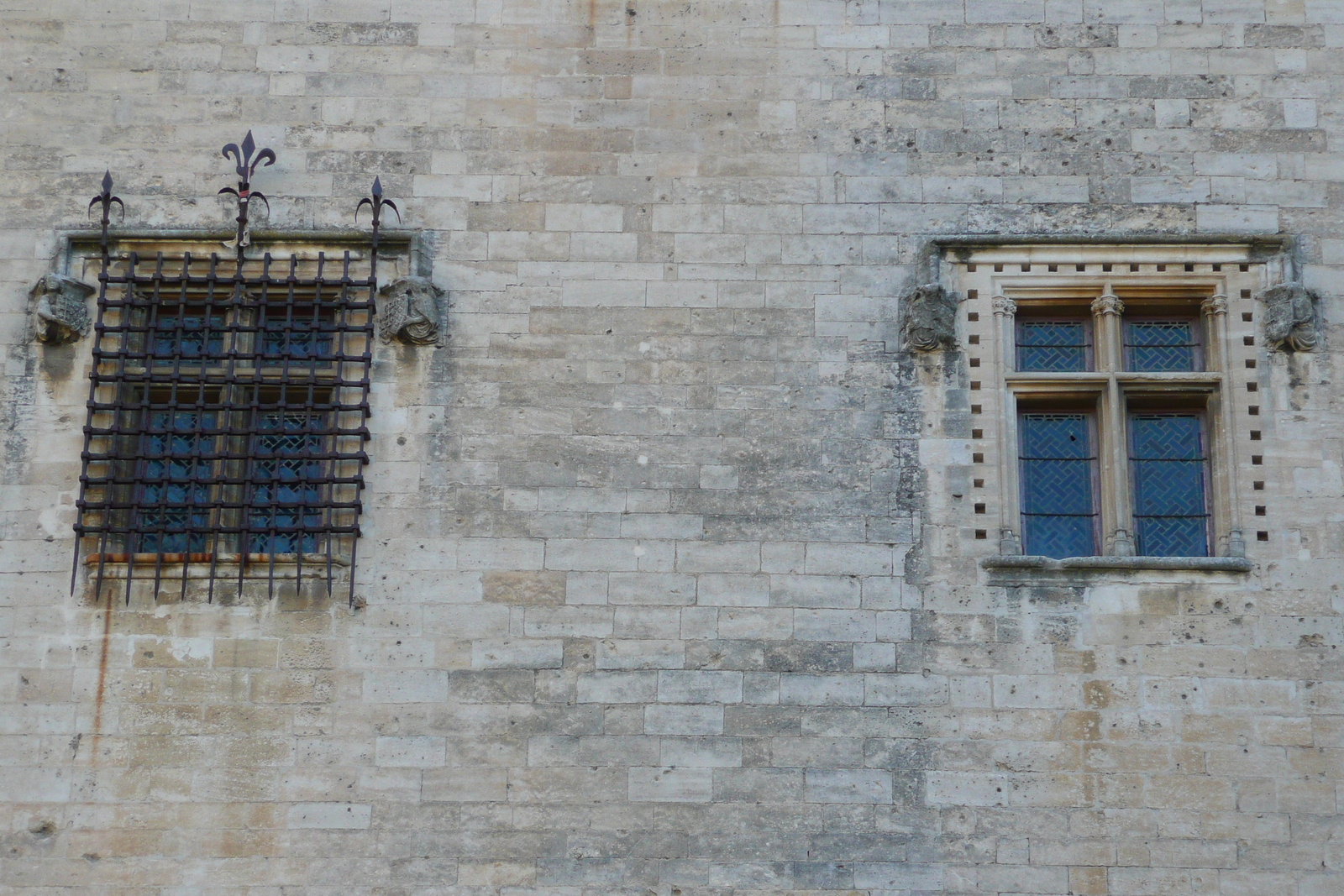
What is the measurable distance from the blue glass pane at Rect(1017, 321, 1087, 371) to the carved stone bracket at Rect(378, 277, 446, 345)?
3262 millimetres

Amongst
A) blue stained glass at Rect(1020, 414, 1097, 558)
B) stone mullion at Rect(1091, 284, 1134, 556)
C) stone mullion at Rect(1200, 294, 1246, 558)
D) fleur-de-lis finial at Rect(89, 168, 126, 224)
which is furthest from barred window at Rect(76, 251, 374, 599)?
stone mullion at Rect(1200, 294, 1246, 558)

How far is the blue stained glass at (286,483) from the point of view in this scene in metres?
9.11

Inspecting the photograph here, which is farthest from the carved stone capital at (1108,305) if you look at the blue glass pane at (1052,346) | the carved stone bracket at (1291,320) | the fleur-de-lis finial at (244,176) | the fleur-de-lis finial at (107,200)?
the fleur-de-lis finial at (107,200)

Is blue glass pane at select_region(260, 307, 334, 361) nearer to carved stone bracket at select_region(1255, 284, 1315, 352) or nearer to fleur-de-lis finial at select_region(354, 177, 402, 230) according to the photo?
fleur-de-lis finial at select_region(354, 177, 402, 230)

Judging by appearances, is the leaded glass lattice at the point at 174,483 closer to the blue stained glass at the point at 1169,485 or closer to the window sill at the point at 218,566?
the window sill at the point at 218,566

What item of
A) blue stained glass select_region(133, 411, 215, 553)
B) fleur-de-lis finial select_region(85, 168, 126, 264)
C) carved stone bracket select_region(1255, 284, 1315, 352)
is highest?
fleur-de-lis finial select_region(85, 168, 126, 264)

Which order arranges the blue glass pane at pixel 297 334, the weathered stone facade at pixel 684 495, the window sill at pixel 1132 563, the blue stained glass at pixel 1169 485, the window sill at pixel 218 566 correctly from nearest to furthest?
the weathered stone facade at pixel 684 495
the window sill at pixel 1132 563
the window sill at pixel 218 566
the blue stained glass at pixel 1169 485
the blue glass pane at pixel 297 334

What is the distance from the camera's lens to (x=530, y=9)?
396 inches

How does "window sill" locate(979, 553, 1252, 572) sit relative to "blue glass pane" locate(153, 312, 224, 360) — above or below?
below

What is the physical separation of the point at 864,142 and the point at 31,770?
565 centimetres

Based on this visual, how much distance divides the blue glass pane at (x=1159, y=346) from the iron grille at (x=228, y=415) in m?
4.26

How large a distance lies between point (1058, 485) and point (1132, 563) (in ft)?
2.22

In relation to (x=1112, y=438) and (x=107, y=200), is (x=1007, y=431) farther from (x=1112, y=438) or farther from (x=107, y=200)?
(x=107, y=200)

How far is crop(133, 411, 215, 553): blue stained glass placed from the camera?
9.12 m
